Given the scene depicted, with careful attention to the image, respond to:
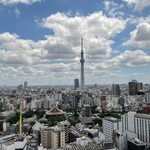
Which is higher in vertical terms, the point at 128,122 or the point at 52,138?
the point at 128,122

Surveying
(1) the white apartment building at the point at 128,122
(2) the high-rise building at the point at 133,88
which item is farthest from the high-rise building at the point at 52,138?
(2) the high-rise building at the point at 133,88

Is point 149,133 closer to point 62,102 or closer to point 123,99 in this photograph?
point 123,99

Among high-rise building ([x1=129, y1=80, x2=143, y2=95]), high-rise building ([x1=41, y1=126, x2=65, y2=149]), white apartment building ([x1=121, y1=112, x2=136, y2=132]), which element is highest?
high-rise building ([x1=129, y1=80, x2=143, y2=95])

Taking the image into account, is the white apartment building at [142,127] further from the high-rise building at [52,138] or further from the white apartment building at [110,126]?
the high-rise building at [52,138]

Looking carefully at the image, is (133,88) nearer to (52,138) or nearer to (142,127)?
(142,127)

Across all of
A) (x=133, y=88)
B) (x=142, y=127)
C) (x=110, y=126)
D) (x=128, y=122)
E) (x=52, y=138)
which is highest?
(x=133, y=88)

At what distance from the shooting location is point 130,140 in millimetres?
13555

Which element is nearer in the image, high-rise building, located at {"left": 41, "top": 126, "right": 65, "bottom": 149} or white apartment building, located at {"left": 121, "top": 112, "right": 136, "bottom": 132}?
high-rise building, located at {"left": 41, "top": 126, "right": 65, "bottom": 149}

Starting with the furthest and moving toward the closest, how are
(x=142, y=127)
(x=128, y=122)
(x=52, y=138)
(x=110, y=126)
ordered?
(x=110, y=126) → (x=128, y=122) → (x=142, y=127) → (x=52, y=138)

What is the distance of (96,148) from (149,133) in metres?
4.80

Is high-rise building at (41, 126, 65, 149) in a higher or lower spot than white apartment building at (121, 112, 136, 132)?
lower

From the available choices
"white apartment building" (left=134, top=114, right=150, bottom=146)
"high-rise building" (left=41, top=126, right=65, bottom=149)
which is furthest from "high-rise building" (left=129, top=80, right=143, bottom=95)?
"high-rise building" (left=41, top=126, right=65, bottom=149)

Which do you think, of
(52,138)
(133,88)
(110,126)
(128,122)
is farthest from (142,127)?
(133,88)

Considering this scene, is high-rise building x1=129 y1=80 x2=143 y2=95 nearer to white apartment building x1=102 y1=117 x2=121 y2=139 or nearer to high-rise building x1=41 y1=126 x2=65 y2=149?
white apartment building x1=102 y1=117 x2=121 y2=139
